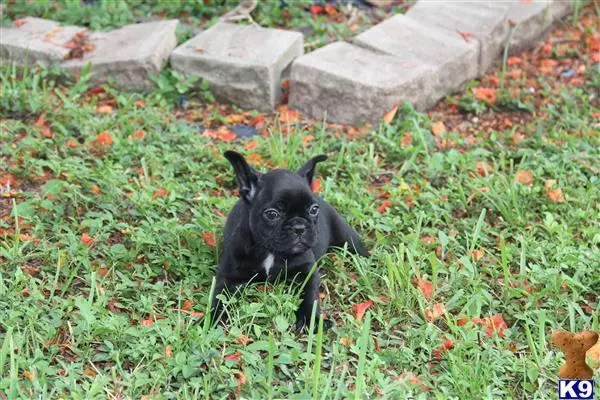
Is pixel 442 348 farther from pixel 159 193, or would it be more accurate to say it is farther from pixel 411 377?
pixel 159 193

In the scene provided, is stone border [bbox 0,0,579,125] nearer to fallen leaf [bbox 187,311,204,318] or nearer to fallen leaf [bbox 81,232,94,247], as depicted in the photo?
fallen leaf [bbox 81,232,94,247]

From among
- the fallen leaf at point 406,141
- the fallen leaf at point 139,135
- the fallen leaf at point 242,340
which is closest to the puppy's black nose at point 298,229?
the fallen leaf at point 242,340

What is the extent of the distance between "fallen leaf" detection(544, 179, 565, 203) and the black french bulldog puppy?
1.87 m

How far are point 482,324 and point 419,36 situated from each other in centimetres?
393

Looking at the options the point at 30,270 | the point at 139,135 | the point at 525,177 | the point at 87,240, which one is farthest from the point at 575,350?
the point at 139,135

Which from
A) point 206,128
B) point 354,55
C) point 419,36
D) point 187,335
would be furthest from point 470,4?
point 187,335

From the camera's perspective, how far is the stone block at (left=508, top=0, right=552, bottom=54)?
8.95 meters

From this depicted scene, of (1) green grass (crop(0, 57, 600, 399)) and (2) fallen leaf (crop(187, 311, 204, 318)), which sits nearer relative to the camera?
(1) green grass (crop(0, 57, 600, 399))

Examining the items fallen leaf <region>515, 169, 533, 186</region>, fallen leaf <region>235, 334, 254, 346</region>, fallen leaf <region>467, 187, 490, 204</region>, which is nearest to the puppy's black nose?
fallen leaf <region>235, 334, 254, 346</region>

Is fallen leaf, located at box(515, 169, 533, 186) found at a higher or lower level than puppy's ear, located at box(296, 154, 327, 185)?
lower

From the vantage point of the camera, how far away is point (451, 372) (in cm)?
469

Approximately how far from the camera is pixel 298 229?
490 centimetres

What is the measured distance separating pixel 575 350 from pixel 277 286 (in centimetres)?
165

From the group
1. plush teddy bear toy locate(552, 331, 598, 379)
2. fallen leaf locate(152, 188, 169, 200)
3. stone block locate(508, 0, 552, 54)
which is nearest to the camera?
plush teddy bear toy locate(552, 331, 598, 379)
